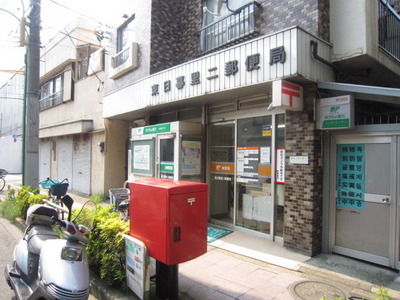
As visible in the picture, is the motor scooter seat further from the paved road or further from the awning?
the awning

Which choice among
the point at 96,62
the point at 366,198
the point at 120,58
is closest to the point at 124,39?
the point at 120,58

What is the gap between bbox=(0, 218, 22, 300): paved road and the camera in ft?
13.1

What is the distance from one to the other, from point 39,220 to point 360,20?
6430 millimetres

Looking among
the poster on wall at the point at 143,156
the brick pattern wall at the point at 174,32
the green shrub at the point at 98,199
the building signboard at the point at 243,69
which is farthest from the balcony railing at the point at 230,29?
the green shrub at the point at 98,199

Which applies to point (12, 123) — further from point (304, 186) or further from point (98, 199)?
point (304, 186)

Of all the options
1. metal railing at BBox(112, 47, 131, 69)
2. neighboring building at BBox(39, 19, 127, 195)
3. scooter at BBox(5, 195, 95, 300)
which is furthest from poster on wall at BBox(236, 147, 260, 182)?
neighboring building at BBox(39, 19, 127, 195)

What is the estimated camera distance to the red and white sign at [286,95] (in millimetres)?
4840

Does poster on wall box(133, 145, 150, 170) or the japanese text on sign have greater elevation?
the japanese text on sign

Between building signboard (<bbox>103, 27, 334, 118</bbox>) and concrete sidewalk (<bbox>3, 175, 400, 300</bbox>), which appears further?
building signboard (<bbox>103, 27, 334, 118</bbox>)

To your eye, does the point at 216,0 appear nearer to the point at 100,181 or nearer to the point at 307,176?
the point at 307,176

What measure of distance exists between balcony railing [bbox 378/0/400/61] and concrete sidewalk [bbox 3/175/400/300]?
4637 mm

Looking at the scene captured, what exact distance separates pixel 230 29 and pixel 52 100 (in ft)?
45.0

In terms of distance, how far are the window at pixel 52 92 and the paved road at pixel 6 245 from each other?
9722 mm

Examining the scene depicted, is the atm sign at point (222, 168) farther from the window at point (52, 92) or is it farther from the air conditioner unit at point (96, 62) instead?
the window at point (52, 92)
